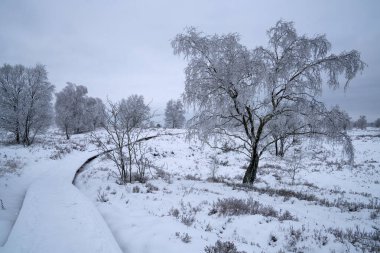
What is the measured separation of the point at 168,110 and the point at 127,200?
69.8 m

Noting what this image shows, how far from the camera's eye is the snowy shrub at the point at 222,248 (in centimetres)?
462

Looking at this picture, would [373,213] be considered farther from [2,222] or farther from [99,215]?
[2,222]

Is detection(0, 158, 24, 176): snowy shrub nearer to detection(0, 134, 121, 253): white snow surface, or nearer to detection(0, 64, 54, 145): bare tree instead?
detection(0, 134, 121, 253): white snow surface

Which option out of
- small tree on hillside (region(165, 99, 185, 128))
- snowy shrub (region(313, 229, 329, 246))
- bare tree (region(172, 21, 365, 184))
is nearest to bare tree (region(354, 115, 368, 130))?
small tree on hillside (region(165, 99, 185, 128))

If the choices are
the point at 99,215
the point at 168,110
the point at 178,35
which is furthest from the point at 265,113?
the point at 168,110

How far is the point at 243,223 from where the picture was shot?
6039 mm

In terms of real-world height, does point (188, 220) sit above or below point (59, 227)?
below

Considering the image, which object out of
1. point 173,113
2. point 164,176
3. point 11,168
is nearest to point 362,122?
point 173,113

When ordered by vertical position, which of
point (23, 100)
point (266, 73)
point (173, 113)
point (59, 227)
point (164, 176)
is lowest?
point (164, 176)

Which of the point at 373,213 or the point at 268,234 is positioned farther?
the point at 373,213

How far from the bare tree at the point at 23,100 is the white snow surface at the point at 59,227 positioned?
22751 millimetres

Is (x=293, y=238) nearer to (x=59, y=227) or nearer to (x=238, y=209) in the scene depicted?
(x=238, y=209)

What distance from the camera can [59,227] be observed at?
18.7ft

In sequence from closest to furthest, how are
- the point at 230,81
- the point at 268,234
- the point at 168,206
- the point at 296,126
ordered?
the point at 268,234 → the point at 168,206 → the point at 230,81 → the point at 296,126
